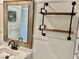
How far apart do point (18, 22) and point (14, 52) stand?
1.61ft

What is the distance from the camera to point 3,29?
77.4 inches

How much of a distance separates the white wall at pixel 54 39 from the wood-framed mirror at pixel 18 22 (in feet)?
0.33

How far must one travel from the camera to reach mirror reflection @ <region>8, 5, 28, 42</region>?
1.64 meters

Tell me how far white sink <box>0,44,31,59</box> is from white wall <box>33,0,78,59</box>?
15 centimetres

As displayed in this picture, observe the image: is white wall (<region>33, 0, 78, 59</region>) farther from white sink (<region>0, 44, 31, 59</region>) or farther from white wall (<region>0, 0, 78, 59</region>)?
white sink (<region>0, 44, 31, 59</region>)

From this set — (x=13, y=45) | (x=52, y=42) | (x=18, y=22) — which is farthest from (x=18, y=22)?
(x=52, y=42)

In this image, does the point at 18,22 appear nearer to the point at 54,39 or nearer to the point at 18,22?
the point at 18,22

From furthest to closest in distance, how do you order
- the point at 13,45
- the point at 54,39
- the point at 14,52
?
1. the point at 13,45
2. the point at 14,52
3. the point at 54,39

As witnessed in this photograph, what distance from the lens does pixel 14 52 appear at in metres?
1.65

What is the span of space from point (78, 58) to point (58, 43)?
1.08ft

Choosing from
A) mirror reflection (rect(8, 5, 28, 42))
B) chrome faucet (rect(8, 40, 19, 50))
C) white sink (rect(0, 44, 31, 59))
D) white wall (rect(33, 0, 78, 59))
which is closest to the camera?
white wall (rect(33, 0, 78, 59))

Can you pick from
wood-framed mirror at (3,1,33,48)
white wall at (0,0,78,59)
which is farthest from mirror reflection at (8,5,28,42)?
white wall at (0,0,78,59)

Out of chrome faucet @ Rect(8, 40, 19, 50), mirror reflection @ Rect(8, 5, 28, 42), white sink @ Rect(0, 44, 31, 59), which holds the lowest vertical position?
white sink @ Rect(0, 44, 31, 59)

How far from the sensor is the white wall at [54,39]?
1.34 meters
